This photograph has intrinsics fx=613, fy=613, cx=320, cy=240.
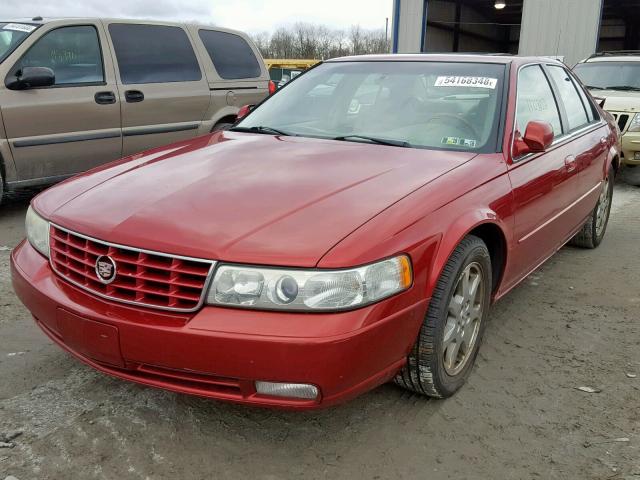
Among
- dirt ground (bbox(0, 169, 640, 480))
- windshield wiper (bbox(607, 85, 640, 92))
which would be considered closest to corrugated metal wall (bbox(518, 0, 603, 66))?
windshield wiper (bbox(607, 85, 640, 92))

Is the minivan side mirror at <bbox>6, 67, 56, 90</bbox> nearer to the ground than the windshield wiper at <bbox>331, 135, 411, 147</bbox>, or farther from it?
farther from it

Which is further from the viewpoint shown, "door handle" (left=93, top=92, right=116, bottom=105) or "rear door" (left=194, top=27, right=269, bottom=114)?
"rear door" (left=194, top=27, right=269, bottom=114)

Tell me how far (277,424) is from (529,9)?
18.0 m

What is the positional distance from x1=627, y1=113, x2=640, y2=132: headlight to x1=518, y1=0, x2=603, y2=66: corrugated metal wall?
10218mm

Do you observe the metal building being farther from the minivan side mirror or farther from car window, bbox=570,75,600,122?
the minivan side mirror

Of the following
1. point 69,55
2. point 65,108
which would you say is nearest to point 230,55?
point 69,55

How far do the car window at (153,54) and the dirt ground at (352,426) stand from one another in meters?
3.44

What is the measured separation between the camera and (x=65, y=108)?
5.36 metres

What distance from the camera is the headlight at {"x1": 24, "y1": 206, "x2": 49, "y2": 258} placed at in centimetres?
254

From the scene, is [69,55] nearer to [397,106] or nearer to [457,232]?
[397,106]

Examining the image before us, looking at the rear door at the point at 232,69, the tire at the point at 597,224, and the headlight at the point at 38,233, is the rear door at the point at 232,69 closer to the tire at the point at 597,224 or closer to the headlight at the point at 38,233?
the tire at the point at 597,224

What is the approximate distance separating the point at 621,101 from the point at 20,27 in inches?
275

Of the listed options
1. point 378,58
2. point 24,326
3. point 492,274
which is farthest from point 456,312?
point 24,326

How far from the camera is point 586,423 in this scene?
8.29ft
